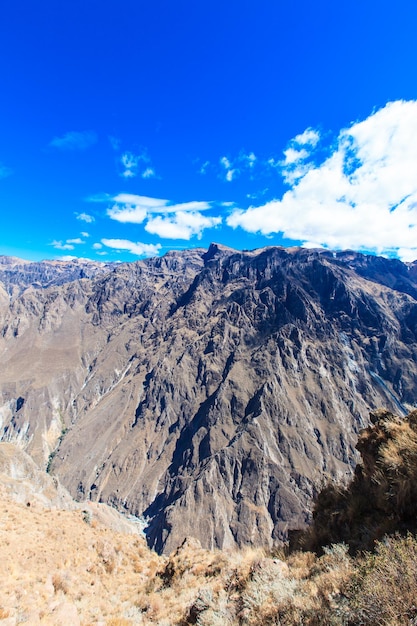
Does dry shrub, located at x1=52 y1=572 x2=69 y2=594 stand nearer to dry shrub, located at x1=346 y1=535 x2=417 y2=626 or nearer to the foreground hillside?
the foreground hillside

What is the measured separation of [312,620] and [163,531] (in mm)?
123281

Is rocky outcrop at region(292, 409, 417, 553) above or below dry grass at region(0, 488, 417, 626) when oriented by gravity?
above

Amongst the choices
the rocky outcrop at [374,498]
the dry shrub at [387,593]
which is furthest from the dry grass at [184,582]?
the rocky outcrop at [374,498]

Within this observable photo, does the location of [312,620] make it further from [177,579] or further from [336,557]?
[177,579]

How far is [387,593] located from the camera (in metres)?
5.21

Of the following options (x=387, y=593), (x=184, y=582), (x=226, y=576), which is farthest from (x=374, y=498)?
(x=184, y=582)

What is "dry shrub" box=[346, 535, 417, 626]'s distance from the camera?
496 cm

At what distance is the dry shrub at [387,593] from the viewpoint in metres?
4.96

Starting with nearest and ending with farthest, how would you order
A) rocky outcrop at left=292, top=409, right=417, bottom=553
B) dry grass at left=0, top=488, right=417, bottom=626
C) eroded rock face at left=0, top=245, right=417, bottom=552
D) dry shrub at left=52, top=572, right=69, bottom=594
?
dry grass at left=0, top=488, right=417, bottom=626 → rocky outcrop at left=292, top=409, right=417, bottom=553 → dry shrub at left=52, top=572, right=69, bottom=594 → eroded rock face at left=0, top=245, right=417, bottom=552

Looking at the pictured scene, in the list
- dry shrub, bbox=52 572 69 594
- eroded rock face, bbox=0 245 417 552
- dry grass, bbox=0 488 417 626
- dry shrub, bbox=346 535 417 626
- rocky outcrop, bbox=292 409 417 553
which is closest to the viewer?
dry shrub, bbox=346 535 417 626

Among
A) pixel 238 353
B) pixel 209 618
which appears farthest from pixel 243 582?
pixel 238 353

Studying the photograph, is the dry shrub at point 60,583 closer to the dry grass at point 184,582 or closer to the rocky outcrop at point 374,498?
the dry grass at point 184,582

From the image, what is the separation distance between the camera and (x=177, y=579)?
43.3 feet

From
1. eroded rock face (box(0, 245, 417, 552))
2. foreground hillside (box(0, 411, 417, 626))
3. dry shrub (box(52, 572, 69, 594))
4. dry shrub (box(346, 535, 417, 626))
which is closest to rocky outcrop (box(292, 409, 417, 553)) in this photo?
foreground hillside (box(0, 411, 417, 626))
